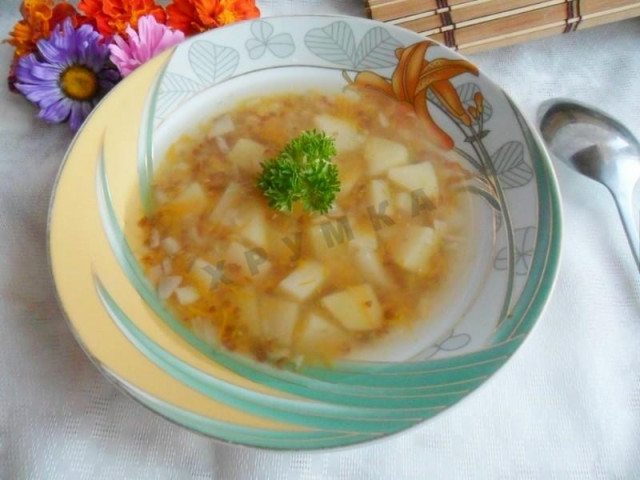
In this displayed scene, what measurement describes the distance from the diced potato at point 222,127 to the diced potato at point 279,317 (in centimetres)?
32

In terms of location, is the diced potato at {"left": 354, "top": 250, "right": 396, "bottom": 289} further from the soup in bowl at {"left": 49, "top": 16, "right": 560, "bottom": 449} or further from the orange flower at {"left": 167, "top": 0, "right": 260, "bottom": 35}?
the orange flower at {"left": 167, "top": 0, "right": 260, "bottom": 35}

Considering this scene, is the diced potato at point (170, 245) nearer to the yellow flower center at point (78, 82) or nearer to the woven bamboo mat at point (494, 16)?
the yellow flower center at point (78, 82)

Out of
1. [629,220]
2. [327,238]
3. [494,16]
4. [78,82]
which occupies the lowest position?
[629,220]

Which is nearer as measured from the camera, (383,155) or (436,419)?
(436,419)

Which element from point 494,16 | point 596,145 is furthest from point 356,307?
point 494,16

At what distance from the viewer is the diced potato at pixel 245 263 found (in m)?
0.92

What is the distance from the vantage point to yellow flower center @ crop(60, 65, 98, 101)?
108 cm

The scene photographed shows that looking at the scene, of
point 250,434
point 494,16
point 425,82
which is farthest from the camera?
point 494,16

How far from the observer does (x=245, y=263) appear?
931 millimetres

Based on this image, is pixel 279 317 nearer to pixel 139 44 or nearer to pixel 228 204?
pixel 228 204

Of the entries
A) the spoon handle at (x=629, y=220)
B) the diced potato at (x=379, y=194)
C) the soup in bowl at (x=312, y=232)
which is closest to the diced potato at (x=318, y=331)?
the soup in bowl at (x=312, y=232)

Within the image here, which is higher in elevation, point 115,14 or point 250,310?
point 115,14

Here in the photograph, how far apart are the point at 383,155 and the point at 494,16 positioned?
374mm

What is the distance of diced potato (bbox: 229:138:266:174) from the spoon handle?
1.94ft
